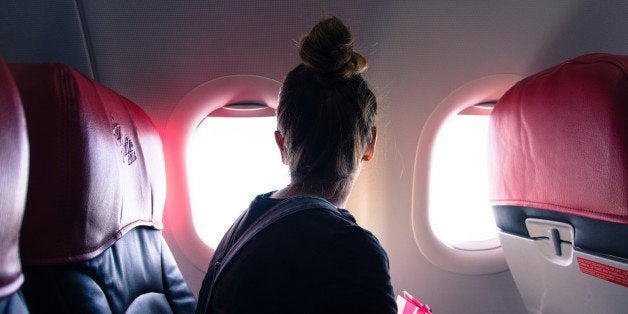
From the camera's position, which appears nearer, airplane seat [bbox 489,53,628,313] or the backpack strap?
the backpack strap

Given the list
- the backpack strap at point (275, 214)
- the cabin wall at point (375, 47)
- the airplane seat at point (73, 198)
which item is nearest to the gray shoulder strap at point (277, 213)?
the backpack strap at point (275, 214)

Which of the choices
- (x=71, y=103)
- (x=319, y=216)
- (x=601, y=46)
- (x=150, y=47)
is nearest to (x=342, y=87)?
(x=319, y=216)

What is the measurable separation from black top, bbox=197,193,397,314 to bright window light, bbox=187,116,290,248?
0.96 m

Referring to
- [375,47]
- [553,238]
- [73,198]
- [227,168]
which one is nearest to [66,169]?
[73,198]

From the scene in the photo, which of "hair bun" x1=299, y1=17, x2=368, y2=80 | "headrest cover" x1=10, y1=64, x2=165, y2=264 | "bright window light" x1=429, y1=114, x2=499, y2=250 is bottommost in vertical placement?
"bright window light" x1=429, y1=114, x2=499, y2=250

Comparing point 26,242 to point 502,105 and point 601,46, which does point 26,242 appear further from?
point 601,46

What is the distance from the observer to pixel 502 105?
144cm

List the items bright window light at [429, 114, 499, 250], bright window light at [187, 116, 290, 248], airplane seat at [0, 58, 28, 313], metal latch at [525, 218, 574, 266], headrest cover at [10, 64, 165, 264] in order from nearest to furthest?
airplane seat at [0, 58, 28, 313]
headrest cover at [10, 64, 165, 264]
metal latch at [525, 218, 574, 266]
bright window light at [187, 116, 290, 248]
bright window light at [429, 114, 499, 250]

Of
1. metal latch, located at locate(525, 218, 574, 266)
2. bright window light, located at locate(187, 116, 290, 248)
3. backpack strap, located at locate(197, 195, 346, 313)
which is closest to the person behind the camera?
backpack strap, located at locate(197, 195, 346, 313)

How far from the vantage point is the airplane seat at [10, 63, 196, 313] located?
0.69 metres

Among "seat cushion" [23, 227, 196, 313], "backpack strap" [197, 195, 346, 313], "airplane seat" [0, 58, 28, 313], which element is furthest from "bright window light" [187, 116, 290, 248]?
"airplane seat" [0, 58, 28, 313]

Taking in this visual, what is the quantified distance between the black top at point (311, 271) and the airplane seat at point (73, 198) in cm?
28

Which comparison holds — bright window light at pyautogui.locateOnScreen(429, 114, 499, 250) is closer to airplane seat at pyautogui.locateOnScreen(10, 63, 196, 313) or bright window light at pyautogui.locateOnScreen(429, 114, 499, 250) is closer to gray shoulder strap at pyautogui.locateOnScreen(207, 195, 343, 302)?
gray shoulder strap at pyautogui.locateOnScreen(207, 195, 343, 302)

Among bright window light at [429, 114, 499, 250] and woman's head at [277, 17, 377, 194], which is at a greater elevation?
woman's head at [277, 17, 377, 194]
